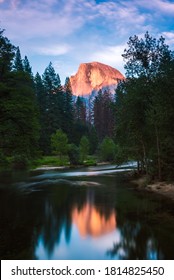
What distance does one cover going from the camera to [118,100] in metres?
43.1

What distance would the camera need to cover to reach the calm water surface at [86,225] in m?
14.6

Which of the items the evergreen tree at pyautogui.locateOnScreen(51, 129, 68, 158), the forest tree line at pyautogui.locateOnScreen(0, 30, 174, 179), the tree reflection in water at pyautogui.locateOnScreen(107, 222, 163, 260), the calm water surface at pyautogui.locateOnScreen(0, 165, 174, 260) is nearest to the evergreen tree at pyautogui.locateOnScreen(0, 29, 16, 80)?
the forest tree line at pyautogui.locateOnScreen(0, 30, 174, 179)

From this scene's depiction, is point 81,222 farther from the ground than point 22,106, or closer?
closer

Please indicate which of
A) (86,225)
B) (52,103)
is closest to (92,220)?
(86,225)

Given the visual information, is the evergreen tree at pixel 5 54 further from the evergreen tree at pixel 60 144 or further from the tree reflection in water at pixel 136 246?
the evergreen tree at pixel 60 144

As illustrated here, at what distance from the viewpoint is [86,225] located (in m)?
20.3

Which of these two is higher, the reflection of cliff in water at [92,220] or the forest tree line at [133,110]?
the forest tree line at [133,110]

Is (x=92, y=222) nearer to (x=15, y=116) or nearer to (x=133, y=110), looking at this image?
(x=15, y=116)

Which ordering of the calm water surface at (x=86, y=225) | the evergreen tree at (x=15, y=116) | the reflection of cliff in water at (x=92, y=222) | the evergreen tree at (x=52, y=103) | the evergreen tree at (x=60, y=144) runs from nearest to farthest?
the calm water surface at (x=86, y=225), the reflection of cliff in water at (x=92, y=222), the evergreen tree at (x=15, y=116), the evergreen tree at (x=60, y=144), the evergreen tree at (x=52, y=103)

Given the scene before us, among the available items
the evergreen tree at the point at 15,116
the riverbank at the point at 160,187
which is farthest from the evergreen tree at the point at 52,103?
the evergreen tree at the point at 15,116

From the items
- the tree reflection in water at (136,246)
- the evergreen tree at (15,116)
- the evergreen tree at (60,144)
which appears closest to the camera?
the tree reflection in water at (136,246)
